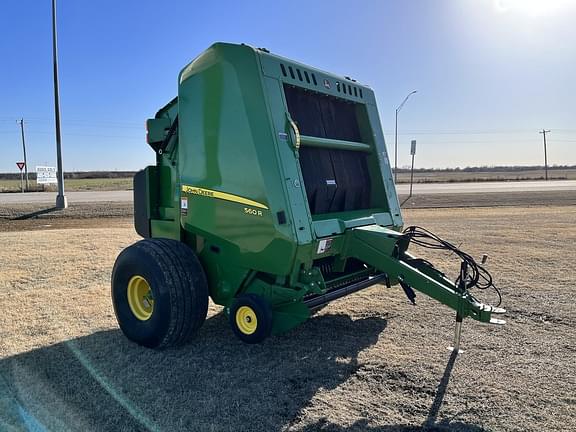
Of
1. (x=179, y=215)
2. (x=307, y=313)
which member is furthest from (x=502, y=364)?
(x=179, y=215)

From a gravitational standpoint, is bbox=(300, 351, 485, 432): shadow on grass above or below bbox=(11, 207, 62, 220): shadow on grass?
below

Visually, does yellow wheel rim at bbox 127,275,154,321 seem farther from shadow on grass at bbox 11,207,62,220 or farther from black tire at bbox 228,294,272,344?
shadow on grass at bbox 11,207,62,220

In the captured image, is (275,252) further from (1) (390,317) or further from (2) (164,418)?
(1) (390,317)

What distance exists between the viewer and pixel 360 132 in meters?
4.98

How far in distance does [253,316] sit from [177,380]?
2.41 feet

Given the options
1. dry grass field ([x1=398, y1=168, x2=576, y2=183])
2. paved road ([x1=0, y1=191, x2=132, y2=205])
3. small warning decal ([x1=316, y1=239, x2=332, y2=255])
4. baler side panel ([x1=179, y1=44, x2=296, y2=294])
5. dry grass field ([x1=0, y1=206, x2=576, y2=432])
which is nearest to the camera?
dry grass field ([x1=0, y1=206, x2=576, y2=432])

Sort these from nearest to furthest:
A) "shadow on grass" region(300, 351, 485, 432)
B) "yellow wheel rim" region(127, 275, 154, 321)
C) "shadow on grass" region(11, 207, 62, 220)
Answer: "shadow on grass" region(300, 351, 485, 432), "yellow wheel rim" region(127, 275, 154, 321), "shadow on grass" region(11, 207, 62, 220)

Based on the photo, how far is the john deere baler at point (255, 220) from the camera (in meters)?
3.62

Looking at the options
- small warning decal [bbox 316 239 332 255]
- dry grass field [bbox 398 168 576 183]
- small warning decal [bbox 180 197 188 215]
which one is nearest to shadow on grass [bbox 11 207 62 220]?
small warning decal [bbox 180 197 188 215]

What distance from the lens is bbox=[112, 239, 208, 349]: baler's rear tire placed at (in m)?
3.80

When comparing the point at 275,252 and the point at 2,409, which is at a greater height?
the point at 275,252

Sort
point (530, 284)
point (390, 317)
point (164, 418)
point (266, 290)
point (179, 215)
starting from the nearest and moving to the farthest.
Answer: point (164, 418)
point (266, 290)
point (179, 215)
point (390, 317)
point (530, 284)

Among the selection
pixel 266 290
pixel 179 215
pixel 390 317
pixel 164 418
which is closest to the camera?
pixel 164 418

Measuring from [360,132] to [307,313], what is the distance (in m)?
2.26
